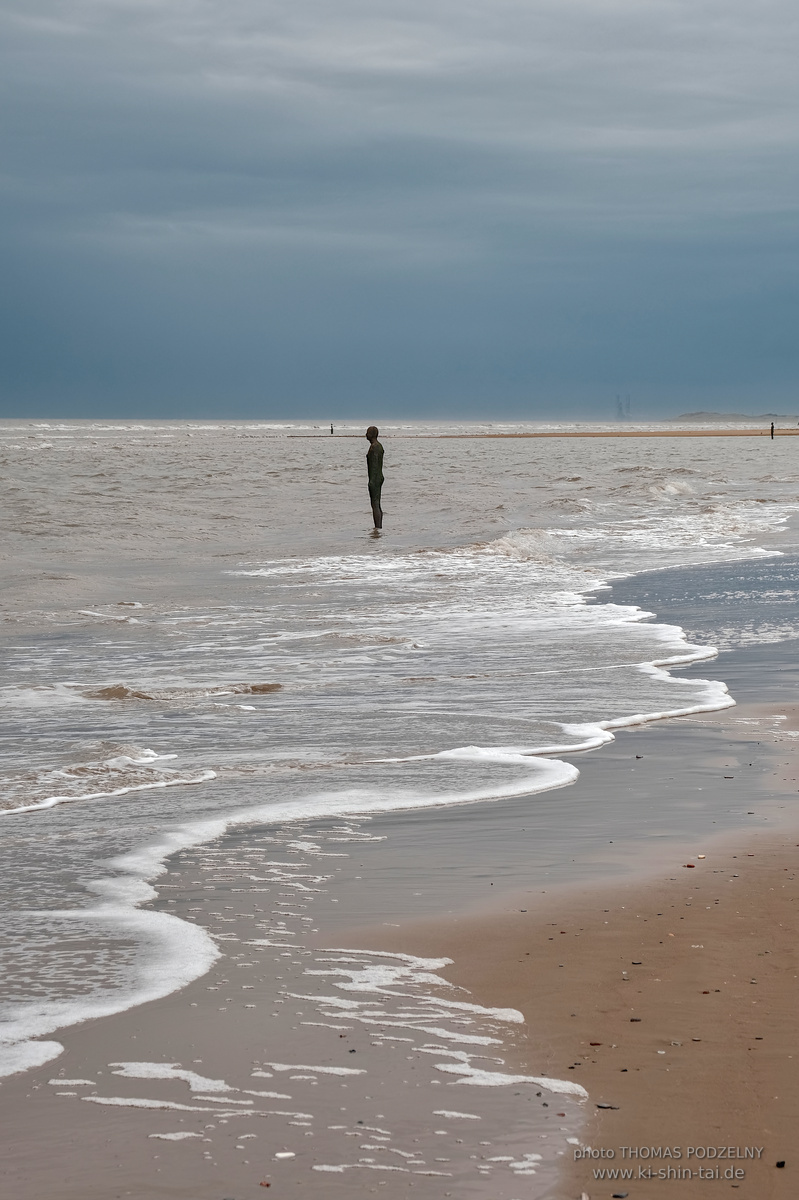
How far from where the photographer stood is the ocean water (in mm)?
3740

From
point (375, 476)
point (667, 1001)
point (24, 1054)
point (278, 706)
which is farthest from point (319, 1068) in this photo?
point (375, 476)

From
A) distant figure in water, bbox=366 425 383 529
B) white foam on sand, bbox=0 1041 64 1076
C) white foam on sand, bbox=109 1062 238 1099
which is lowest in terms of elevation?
white foam on sand, bbox=0 1041 64 1076

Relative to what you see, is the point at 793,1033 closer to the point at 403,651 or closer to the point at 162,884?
the point at 162,884

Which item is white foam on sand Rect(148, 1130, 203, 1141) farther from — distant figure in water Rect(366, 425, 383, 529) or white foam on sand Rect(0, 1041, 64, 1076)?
distant figure in water Rect(366, 425, 383, 529)

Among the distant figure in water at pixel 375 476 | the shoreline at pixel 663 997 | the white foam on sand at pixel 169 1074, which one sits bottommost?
the shoreline at pixel 663 997

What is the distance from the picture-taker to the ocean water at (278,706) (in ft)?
12.3

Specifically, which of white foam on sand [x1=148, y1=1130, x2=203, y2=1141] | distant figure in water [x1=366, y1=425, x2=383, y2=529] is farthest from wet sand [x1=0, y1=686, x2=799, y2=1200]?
distant figure in water [x1=366, y1=425, x2=383, y2=529]

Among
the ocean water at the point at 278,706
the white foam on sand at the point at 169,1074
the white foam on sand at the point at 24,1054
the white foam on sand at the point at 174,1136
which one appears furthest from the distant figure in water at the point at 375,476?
the white foam on sand at the point at 174,1136

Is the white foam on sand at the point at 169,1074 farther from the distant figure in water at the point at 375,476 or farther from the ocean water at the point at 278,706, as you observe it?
the distant figure in water at the point at 375,476

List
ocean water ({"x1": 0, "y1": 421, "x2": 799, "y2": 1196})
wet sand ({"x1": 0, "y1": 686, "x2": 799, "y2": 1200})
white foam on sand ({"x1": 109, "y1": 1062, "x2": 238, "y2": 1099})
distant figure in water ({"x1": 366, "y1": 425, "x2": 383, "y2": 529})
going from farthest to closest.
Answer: distant figure in water ({"x1": 366, "y1": 425, "x2": 383, "y2": 529}) < ocean water ({"x1": 0, "y1": 421, "x2": 799, "y2": 1196}) < white foam on sand ({"x1": 109, "y1": 1062, "x2": 238, "y2": 1099}) < wet sand ({"x1": 0, "y1": 686, "x2": 799, "y2": 1200})

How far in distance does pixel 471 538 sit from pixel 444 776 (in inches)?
618

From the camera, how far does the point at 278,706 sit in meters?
7.99

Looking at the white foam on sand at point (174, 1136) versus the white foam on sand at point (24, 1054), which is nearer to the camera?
the white foam on sand at point (174, 1136)

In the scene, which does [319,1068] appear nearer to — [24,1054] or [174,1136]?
[174,1136]
